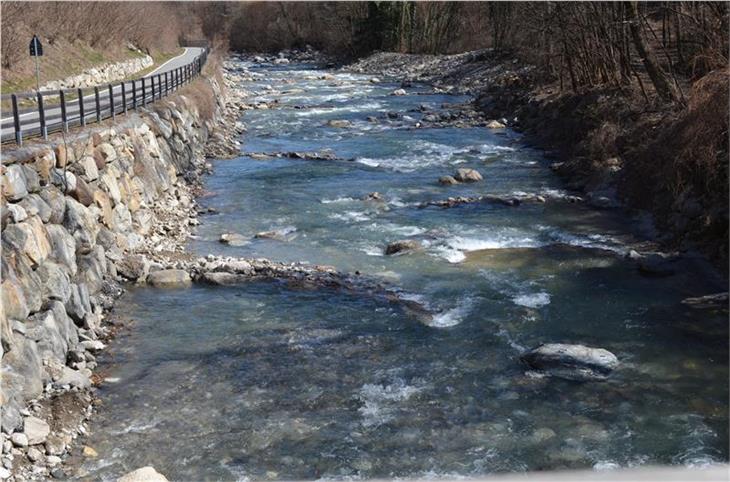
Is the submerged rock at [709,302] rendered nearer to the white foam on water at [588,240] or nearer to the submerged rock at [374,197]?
the white foam on water at [588,240]

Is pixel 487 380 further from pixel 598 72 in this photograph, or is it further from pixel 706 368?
pixel 598 72

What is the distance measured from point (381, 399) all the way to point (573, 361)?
2.62 meters

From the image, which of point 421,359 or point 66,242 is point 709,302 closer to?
point 421,359

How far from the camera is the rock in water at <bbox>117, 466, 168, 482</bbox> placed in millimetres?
7082

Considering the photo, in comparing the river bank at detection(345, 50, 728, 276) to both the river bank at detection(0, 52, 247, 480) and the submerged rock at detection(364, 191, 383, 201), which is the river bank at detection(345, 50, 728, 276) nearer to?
the submerged rock at detection(364, 191, 383, 201)

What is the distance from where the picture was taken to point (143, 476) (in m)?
7.14

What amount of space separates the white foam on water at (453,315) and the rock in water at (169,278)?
4498mm

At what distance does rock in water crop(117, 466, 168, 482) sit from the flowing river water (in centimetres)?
50

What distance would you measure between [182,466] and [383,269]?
6.63m

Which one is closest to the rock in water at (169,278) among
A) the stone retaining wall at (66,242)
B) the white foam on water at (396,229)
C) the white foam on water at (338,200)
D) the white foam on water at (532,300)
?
the stone retaining wall at (66,242)

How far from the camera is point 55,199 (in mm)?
11680

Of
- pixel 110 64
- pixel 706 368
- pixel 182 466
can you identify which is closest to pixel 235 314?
pixel 182 466

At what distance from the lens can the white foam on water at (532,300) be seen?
39.6 feet

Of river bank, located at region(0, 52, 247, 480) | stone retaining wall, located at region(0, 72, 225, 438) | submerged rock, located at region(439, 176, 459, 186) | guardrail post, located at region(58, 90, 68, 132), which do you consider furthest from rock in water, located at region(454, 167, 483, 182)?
guardrail post, located at region(58, 90, 68, 132)
